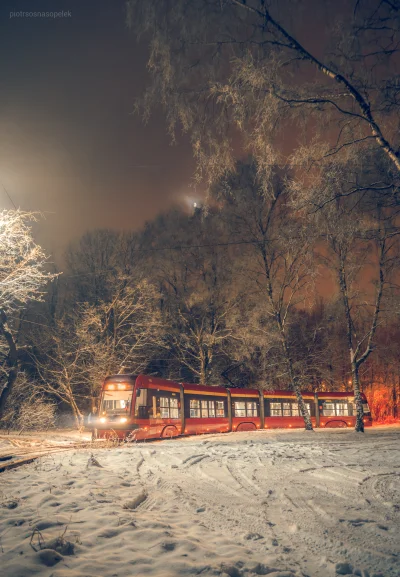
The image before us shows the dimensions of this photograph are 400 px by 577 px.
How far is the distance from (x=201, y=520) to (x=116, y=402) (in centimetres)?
1365

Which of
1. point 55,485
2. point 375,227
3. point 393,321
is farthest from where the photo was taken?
point 393,321

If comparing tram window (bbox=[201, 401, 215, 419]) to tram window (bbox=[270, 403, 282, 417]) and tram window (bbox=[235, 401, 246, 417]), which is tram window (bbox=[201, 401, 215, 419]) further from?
tram window (bbox=[270, 403, 282, 417])

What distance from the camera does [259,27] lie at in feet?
24.5

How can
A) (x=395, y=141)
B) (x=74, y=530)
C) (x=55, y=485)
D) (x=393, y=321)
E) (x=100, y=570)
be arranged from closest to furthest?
(x=100, y=570)
(x=74, y=530)
(x=55, y=485)
(x=395, y=141)
(x=393, y=321)

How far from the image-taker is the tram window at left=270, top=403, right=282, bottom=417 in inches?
1050

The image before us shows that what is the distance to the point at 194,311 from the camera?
29016 mm

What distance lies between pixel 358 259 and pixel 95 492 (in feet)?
56.9

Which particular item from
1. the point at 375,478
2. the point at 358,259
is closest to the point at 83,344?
the point at 358,259

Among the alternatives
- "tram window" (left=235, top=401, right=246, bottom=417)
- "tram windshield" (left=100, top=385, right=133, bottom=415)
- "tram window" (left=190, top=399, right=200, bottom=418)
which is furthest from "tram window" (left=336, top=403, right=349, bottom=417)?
"tram windshield" (left=100, top=385, right=133, bottom=415)

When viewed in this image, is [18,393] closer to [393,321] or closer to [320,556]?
[393,321]

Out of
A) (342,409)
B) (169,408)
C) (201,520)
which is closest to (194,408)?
(169,408)

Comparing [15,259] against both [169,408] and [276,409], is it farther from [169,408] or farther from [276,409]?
[276,409]

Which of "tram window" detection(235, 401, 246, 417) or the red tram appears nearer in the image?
the red tram

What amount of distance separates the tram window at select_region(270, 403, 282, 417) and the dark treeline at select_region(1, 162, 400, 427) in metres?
1.61
